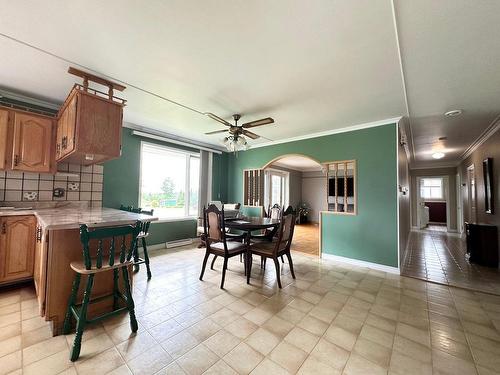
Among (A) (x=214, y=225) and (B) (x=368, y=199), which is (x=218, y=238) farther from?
(B) (x=368, y=199)

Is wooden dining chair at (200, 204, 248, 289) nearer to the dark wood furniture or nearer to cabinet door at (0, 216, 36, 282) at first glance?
cabinet door at (0, 216, 36, 282)

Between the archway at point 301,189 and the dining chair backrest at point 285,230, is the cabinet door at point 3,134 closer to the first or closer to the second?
the dining chair backrest at point 285,230

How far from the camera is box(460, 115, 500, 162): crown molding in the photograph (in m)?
3.54

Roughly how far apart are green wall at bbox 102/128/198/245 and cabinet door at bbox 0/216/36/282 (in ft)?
4.29

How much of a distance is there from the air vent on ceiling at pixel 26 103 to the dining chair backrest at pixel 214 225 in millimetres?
2924

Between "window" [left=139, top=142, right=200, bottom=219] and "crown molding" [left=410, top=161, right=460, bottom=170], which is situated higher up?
"crown molding" [left=410, top=161, right=460, bottom=170]

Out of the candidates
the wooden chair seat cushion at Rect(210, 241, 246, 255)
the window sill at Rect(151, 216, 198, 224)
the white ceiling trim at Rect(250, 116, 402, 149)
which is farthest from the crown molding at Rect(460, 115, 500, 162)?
the window sill at Rect(151, 216, 198, 224)

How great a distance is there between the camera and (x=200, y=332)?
181 centimetres

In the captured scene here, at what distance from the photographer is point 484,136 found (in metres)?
4.22

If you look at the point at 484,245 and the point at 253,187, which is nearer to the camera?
the point at 484,245

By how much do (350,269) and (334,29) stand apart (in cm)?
339

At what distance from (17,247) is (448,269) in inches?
248

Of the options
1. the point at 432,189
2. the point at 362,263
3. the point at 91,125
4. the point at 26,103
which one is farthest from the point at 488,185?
the point at 26,103

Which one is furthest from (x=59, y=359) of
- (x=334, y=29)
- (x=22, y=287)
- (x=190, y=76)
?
(x=334, y=29)
